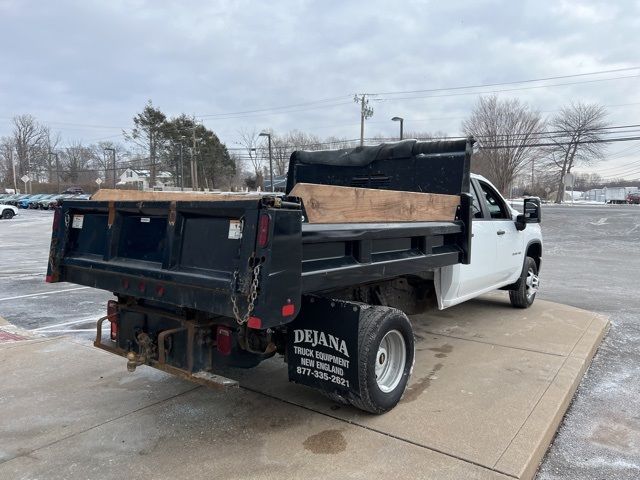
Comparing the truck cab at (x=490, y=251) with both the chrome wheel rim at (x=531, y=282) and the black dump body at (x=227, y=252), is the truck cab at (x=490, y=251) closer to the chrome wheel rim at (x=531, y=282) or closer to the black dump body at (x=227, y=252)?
the chrome wheel rim at (x=531, y=282)

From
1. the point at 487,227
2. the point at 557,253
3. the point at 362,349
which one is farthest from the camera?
the point at 557,253

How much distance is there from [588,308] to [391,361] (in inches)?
222

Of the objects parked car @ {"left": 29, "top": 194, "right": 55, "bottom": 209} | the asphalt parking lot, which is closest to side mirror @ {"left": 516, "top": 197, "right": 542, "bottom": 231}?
the asphalt parking lot

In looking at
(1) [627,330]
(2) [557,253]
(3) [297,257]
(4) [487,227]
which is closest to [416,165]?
(4) [487,227]

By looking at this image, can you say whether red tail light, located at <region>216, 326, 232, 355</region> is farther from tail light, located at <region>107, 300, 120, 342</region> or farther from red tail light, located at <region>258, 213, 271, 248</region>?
tail light, located at <region>107, 300, 120, 342</region>

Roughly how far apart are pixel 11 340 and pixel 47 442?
3047mm

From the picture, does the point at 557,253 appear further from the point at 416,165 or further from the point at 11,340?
the point at 11,340

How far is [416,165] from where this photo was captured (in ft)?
18.2

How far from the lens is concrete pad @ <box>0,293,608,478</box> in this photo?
3.17 m

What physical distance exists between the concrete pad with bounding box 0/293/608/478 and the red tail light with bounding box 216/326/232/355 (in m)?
0.65

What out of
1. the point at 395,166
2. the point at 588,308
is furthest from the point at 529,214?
the point at 588,308

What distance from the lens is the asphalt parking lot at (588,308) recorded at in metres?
3.47

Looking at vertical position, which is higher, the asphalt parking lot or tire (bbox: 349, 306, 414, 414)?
tire (bbox: 349, 306, 414, 414)

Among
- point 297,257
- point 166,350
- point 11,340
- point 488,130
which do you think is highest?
point 488,130
